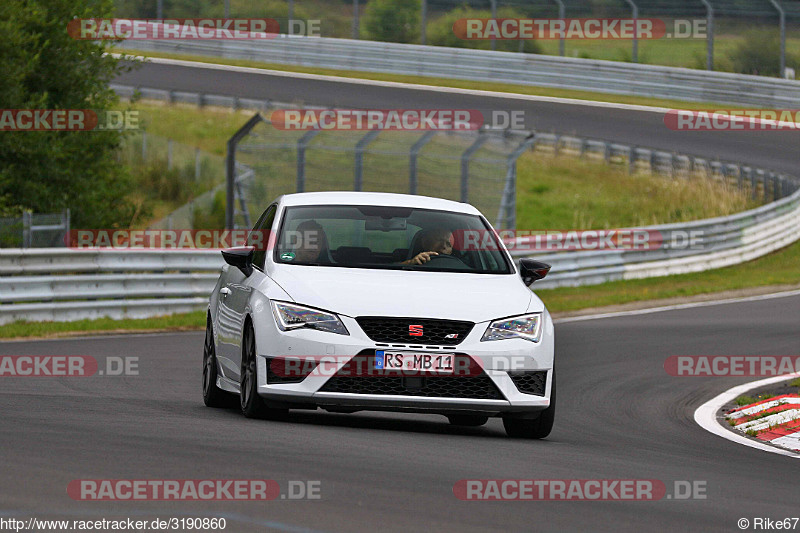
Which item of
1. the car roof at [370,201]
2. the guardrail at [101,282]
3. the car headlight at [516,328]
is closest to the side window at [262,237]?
the car roof at [370,201]

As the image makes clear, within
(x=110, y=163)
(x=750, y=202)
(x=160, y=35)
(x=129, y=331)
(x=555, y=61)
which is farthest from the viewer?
(x=160, y=35)

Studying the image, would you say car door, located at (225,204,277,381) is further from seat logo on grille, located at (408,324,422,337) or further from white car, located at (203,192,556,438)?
seat logo on grille, located at (408,324,422,337)

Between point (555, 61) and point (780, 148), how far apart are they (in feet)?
25.4

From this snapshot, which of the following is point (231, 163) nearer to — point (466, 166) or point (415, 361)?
point (466, 166)

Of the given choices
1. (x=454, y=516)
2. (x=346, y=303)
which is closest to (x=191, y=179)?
(x=346, y=303)

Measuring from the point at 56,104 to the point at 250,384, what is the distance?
1559 centimetres

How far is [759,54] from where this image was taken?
40.2 metres

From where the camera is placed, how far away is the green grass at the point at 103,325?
17.2 metres

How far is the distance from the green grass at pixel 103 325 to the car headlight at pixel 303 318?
8541 mm

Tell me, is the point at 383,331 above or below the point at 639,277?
above

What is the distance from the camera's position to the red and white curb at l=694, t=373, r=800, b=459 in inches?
400

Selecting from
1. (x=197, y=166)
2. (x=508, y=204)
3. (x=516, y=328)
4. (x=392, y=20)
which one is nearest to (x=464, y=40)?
(x=392, y=20)

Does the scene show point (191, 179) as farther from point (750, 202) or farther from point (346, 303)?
point (346, 303)

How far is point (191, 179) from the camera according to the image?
33625mm
